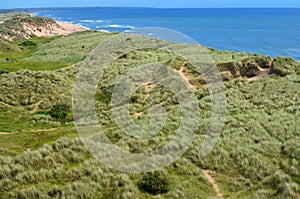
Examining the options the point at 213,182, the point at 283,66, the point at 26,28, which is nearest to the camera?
the point at 213,182

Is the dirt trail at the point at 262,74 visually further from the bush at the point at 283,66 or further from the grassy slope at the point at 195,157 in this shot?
the grassy slope at the point at 195,157

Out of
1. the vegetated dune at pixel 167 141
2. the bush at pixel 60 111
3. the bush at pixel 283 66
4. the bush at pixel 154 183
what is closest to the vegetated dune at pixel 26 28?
the vegetated dune at pixel 167 141

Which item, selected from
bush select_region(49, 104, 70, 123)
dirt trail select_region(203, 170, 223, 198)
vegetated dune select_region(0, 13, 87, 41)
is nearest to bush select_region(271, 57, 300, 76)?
dirt trail select_region(203, 170, 223, 198)

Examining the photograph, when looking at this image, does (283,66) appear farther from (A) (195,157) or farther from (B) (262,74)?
(A) (195,157)

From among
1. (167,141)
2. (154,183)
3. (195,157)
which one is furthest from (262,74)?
(154,183)

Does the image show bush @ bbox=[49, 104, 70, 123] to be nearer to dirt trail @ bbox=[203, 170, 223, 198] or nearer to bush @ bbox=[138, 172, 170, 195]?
bush @ bbox=[138, 172, 170, 195]
